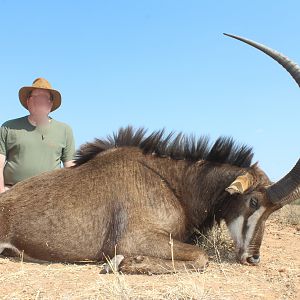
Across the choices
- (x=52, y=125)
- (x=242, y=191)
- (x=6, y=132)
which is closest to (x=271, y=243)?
(x=242, y=191)

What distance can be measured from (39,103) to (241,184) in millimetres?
3921

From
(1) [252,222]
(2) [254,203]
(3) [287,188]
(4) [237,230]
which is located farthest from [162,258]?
(3) [287,188]

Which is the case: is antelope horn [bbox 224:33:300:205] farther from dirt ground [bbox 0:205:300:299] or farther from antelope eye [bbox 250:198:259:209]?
dirt ground [bbox 0:205:300:299]

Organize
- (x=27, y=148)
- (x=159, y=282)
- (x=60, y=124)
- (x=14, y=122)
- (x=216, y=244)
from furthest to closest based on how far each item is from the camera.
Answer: (x=60, y=124) < (x=14, y=122) < (x=27, y=148) < (x=216, y=244) < (x=159, y=282)

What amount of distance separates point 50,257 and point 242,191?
2.51 meters

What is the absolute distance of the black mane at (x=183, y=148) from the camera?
712 cm

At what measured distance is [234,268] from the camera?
6434mm

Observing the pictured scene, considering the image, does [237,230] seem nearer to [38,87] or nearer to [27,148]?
[27,148]

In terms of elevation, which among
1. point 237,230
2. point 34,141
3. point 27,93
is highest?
point 27,93

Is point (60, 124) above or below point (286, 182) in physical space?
above

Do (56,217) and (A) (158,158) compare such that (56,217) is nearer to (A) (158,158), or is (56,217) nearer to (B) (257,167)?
(A) (158,158)

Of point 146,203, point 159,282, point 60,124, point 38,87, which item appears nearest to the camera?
point 159,282

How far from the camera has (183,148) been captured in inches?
283

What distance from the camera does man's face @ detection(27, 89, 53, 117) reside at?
28.4 ft
